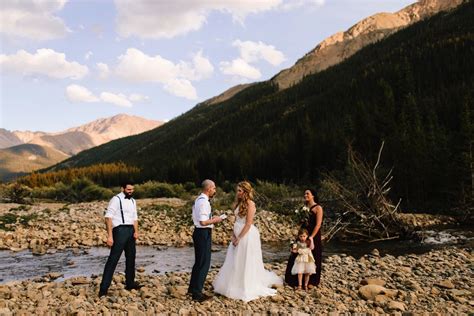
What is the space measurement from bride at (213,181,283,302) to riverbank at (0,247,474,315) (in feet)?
0.78

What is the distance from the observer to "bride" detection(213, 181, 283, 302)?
28.0ft

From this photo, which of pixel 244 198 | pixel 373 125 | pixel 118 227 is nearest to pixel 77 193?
pixel 373 125

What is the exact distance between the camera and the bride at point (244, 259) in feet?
28.0

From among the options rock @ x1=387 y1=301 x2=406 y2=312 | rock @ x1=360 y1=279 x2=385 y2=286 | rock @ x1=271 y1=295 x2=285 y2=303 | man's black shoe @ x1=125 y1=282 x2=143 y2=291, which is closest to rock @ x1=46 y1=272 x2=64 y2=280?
man's black shoe @ x1=125 y1=282 x2=143 y2=291

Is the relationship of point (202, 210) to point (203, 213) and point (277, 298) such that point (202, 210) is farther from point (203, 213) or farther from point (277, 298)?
point (277, 298)

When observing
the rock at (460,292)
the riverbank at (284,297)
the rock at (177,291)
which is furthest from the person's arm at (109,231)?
the rock at (460,292)

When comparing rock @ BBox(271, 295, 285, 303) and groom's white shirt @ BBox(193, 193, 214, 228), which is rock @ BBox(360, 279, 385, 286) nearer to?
rock @ BBox(271, 295, 285, 303)

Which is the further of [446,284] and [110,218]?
[446,284]

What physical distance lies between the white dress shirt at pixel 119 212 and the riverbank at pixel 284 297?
1.59 m

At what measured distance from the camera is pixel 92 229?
2275cm

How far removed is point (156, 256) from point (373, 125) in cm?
3805

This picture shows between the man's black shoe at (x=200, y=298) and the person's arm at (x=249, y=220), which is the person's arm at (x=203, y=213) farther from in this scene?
the man's black shoe at (x=200, y=298)

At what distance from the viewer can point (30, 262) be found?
15945mm

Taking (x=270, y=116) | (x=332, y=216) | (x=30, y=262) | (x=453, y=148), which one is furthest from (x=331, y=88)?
(x=30, y=262)
